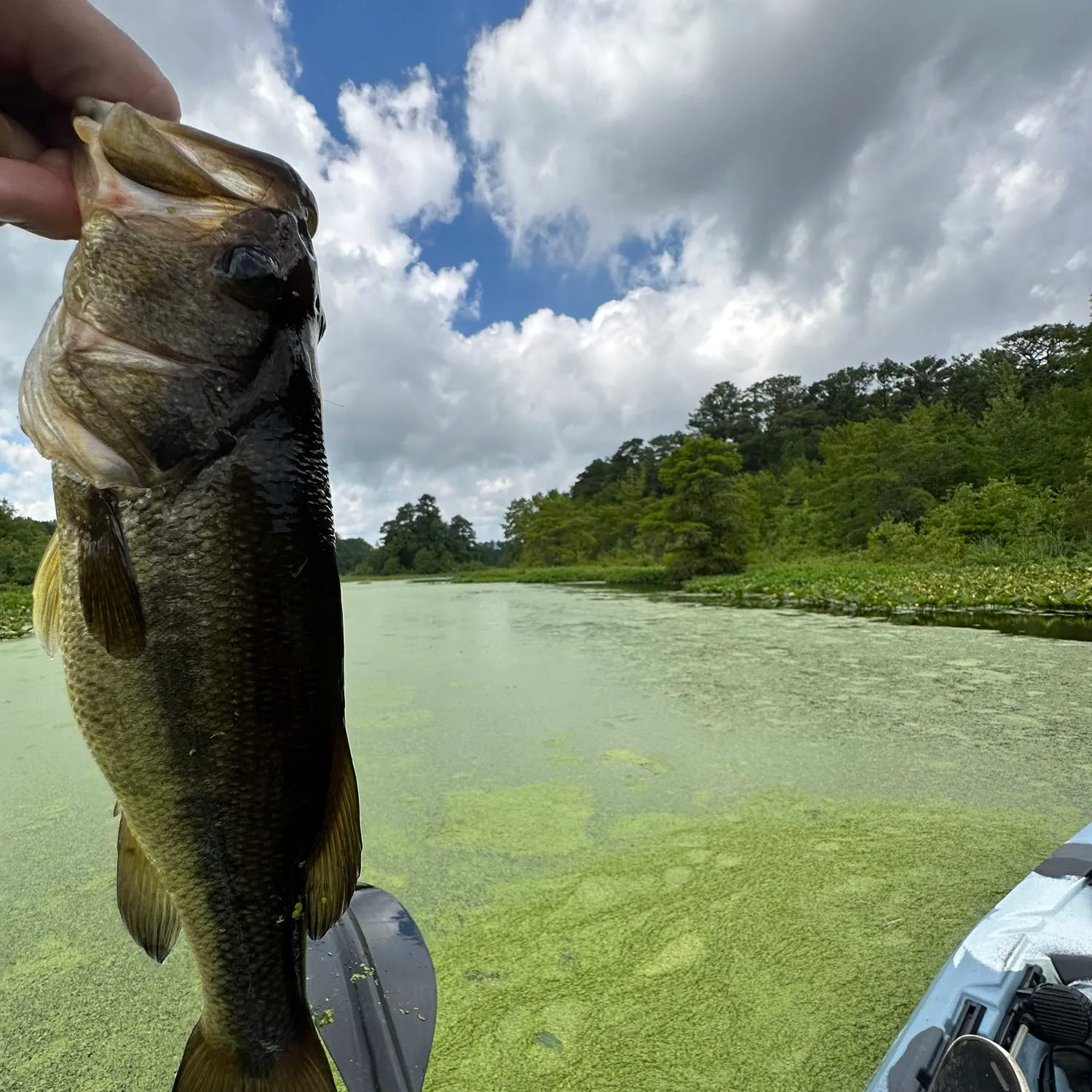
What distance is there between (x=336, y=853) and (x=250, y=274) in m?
0.71

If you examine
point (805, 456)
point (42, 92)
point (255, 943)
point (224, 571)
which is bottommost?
point (255, 943)

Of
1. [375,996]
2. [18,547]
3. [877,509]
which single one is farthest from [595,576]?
[375,996]

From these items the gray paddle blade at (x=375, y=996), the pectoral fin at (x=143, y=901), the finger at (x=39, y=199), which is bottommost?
the gray paddle blade at (x=375, y=996)

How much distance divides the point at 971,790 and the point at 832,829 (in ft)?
2.68

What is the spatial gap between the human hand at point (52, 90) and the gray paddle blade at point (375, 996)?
39.7 inches

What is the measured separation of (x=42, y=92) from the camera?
2.88 feet

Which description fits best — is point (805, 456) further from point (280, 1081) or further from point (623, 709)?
point (280, 1081)

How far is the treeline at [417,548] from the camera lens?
51219 mm

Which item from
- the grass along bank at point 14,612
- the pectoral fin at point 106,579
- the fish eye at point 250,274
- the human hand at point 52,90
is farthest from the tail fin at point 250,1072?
the grass along bank at point 14,612

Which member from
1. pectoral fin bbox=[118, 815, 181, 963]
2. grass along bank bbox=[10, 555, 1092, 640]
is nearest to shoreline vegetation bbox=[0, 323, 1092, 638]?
grass along bank bbox=[10, 555, 1092, 640]

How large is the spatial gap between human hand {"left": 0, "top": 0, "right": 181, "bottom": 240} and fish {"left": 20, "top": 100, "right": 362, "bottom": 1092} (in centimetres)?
6

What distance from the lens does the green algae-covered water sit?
1492 millimetres

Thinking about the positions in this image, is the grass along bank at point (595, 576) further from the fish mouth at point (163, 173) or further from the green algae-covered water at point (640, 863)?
the fish mouth at point (163, 173)

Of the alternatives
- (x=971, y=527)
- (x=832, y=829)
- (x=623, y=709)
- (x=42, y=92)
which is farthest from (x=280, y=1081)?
(x=971, y=527)
